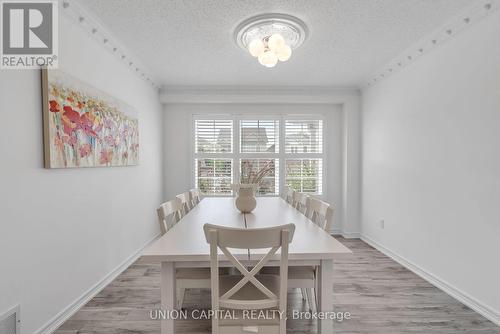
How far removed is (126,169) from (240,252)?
89.8 inches

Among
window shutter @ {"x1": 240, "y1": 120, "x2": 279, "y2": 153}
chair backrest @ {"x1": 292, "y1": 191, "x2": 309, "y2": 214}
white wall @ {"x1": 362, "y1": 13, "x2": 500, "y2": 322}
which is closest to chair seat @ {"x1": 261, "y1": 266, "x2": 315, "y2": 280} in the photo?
chair backrest @ {"x1": 292, "y1": 191, "x2": 309, "y2": 214}

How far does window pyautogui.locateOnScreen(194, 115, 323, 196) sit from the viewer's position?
4613 millimetres

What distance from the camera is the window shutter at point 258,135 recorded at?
15.2 ft

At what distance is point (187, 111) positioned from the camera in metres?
4.54

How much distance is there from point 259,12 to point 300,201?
1.74 meters

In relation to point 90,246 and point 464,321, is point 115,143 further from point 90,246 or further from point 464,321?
point 464,321

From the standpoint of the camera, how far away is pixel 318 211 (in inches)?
82.0

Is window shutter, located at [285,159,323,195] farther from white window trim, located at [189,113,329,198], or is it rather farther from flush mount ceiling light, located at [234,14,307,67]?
flush mount ceiling light, located at [234,14,307,67]

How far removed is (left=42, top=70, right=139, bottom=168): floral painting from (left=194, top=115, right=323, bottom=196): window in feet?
5.34

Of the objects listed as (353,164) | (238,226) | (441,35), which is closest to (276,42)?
(238,226)

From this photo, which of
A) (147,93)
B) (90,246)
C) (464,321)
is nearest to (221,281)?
(90,246)

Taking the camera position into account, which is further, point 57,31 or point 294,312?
point 294,312

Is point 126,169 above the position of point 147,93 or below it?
below

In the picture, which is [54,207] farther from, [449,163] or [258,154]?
[449,163]
